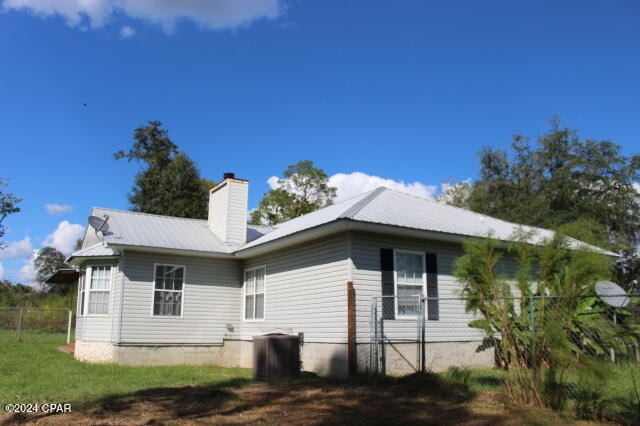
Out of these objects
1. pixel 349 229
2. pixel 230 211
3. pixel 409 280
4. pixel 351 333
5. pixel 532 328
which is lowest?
pixel 351 333

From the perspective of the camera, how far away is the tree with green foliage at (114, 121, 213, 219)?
33312 millimetres

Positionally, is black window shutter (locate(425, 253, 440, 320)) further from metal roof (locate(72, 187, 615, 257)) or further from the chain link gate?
metal roof (locate(72, 187, 615, 257))

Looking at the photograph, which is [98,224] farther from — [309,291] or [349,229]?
[349,229]

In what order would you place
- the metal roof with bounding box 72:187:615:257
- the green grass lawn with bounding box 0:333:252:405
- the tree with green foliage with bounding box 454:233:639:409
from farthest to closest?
the metal roof with bounding box 72:187:615:257 → the green grass lawn with bounding box 0:333:252:405 → the tree with green foliage with bounding box 454:233:639:409

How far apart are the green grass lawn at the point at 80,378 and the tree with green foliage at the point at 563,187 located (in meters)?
20.0

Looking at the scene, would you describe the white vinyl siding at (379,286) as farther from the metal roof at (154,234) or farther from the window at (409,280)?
the metal roof at (154,234)

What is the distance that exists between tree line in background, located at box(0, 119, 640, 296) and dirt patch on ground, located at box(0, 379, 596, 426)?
1553 centimetres

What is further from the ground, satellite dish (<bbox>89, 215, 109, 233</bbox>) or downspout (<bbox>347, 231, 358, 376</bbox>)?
satellite dish (<bbox>89, 215, 109, 233</bbox>)

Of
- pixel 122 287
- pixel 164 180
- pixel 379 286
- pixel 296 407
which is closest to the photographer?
pixel 296 407

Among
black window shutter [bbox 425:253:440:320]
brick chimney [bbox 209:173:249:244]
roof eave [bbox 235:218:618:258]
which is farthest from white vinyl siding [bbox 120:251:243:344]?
black window shutter [bbox 425:253:440:320]

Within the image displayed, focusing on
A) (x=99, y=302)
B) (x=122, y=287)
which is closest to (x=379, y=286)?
(x=122, y=287)

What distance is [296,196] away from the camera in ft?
125

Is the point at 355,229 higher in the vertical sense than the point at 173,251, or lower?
higher

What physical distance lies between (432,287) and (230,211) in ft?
21.8
